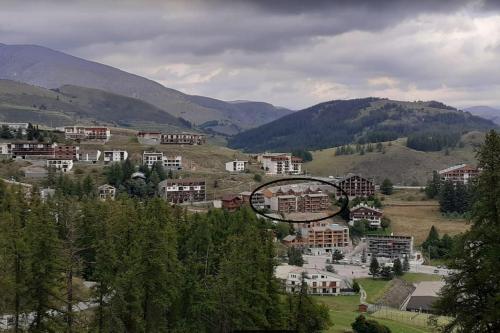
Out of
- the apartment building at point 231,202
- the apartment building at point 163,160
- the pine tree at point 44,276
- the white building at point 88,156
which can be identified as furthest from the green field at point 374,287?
the white building at point 88,156

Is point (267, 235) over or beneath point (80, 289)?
over

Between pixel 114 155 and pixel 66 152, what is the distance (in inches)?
284

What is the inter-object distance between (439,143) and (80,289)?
13582cm

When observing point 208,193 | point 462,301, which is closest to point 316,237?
point 208,193

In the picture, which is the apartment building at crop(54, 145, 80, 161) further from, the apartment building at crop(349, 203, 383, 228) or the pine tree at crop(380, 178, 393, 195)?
the pine tree at crop(380, 178, 393, 195)

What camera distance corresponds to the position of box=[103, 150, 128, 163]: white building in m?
92.4

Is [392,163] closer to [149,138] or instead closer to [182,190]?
[149,138]

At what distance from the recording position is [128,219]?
26.9 metres

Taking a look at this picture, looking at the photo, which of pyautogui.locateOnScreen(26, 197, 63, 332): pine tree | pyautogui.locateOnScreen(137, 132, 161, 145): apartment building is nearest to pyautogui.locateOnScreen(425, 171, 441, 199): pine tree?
pyautogui.locateOnScreen(137, 132, 161, 145): apartment building

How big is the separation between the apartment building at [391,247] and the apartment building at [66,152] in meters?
42.9

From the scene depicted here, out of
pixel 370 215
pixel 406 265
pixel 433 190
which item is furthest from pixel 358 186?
pixel 406 265

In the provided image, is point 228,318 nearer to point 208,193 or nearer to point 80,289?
point 80,289

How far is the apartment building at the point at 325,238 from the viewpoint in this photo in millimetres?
67375

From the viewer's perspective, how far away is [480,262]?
37.0 ft
